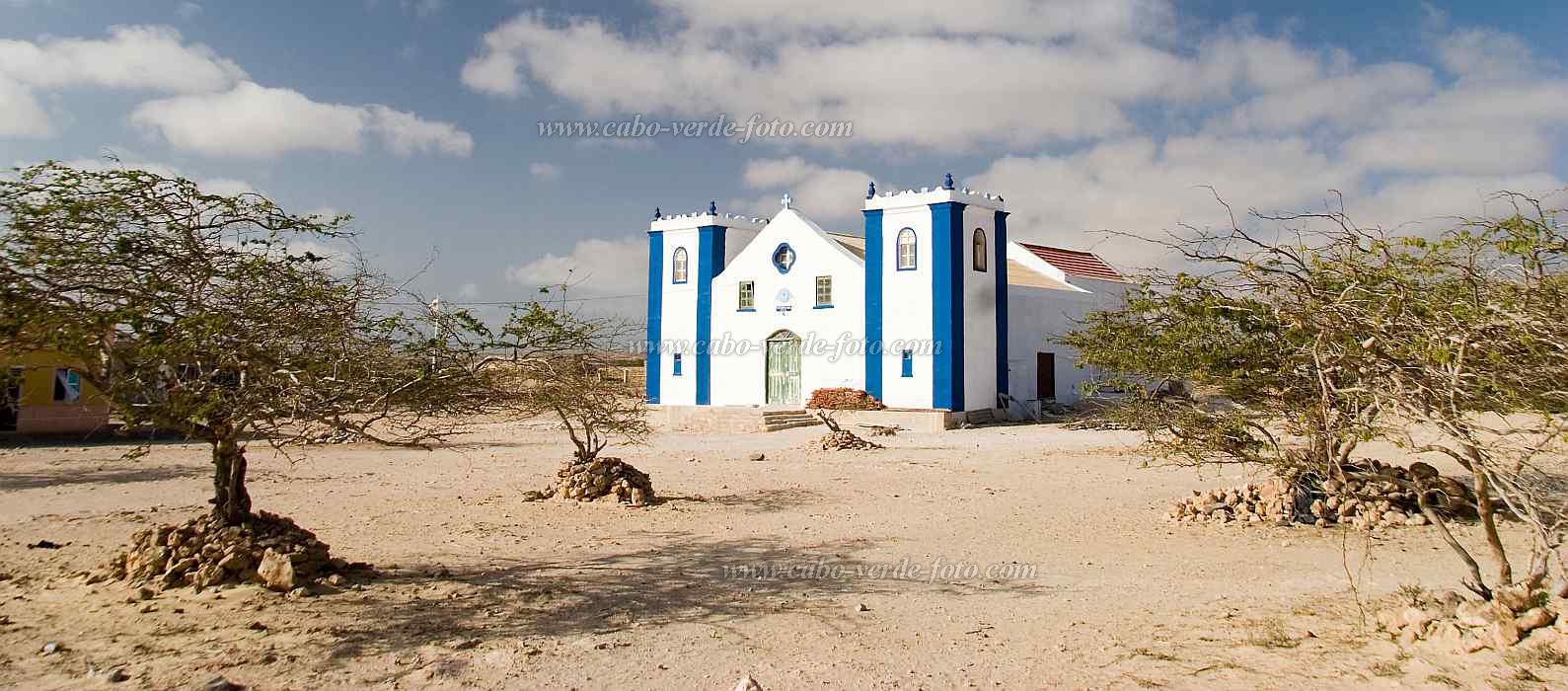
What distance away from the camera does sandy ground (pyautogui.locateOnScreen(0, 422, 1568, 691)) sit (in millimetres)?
5758

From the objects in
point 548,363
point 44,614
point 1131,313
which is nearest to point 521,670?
point 44,614

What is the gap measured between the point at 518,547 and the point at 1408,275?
8005mm

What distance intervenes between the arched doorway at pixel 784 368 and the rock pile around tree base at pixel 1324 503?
20243mm

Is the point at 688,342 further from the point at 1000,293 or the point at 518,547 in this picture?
the point at 518,547

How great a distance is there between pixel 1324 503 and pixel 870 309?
1946cm

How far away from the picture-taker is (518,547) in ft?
32.0

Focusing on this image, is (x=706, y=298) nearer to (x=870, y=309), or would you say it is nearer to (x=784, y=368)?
(x=784, y=368)

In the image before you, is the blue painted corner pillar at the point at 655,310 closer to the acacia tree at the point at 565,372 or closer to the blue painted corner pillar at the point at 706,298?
the blue painted corner pillar at the point at 706,298

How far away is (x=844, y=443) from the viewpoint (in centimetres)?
2077

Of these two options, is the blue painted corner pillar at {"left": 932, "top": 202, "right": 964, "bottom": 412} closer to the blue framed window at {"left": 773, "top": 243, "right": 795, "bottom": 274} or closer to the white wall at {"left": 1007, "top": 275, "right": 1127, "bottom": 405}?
the white wall at {"left": 1007, "top": 275, "right": 1127, "bottom": 405}

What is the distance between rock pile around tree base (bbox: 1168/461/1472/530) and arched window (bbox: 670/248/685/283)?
2439 cm

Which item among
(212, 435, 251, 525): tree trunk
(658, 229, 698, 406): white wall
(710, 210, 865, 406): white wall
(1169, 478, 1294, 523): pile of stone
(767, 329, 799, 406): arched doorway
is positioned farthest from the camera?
(658, 229, 698, 406): white wall

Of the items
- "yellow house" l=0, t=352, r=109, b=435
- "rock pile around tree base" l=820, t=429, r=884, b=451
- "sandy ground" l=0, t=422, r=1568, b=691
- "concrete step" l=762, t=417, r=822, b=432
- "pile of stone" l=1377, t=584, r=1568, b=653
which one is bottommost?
"sandy ground" l=0, t=422, r=1568, b=691

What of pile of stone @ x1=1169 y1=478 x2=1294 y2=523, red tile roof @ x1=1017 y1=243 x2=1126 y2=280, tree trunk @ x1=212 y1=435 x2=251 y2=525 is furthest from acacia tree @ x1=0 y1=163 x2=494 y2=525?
red tile roof @ x1=1017 y1=243 x2=1126 y2=280
